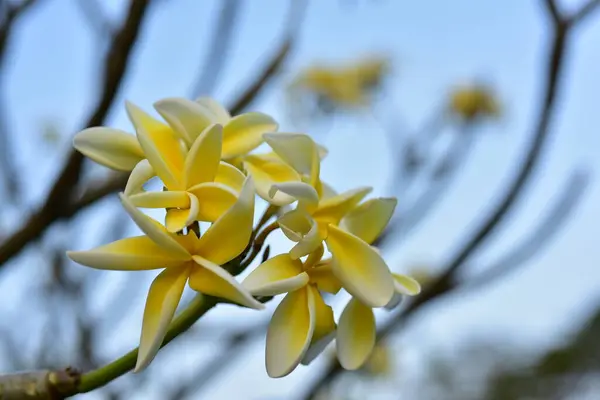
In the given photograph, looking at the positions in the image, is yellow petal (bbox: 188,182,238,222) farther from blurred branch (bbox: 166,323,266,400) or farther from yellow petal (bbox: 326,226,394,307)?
blurred branch (bbox: 166,323,266,400)

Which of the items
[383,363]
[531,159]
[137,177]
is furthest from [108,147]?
[383,363]

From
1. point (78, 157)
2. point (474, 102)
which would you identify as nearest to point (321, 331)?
point (78, 157)

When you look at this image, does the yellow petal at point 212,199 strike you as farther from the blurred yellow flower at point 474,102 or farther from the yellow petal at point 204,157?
the blurred yellow flower at point 474,102

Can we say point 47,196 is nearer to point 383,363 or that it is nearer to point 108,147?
point 108,147

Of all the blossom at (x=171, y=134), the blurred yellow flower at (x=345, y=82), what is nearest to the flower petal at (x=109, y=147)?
the blossom at (x=171, y=134)

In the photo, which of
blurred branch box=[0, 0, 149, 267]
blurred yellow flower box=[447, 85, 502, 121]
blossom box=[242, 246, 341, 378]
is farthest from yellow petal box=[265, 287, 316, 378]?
blurred yellow flower box=[447, 85, 502, 121]

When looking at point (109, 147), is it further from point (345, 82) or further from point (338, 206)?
point (345, 82)

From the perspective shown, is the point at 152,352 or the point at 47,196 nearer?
the point at 152,352
